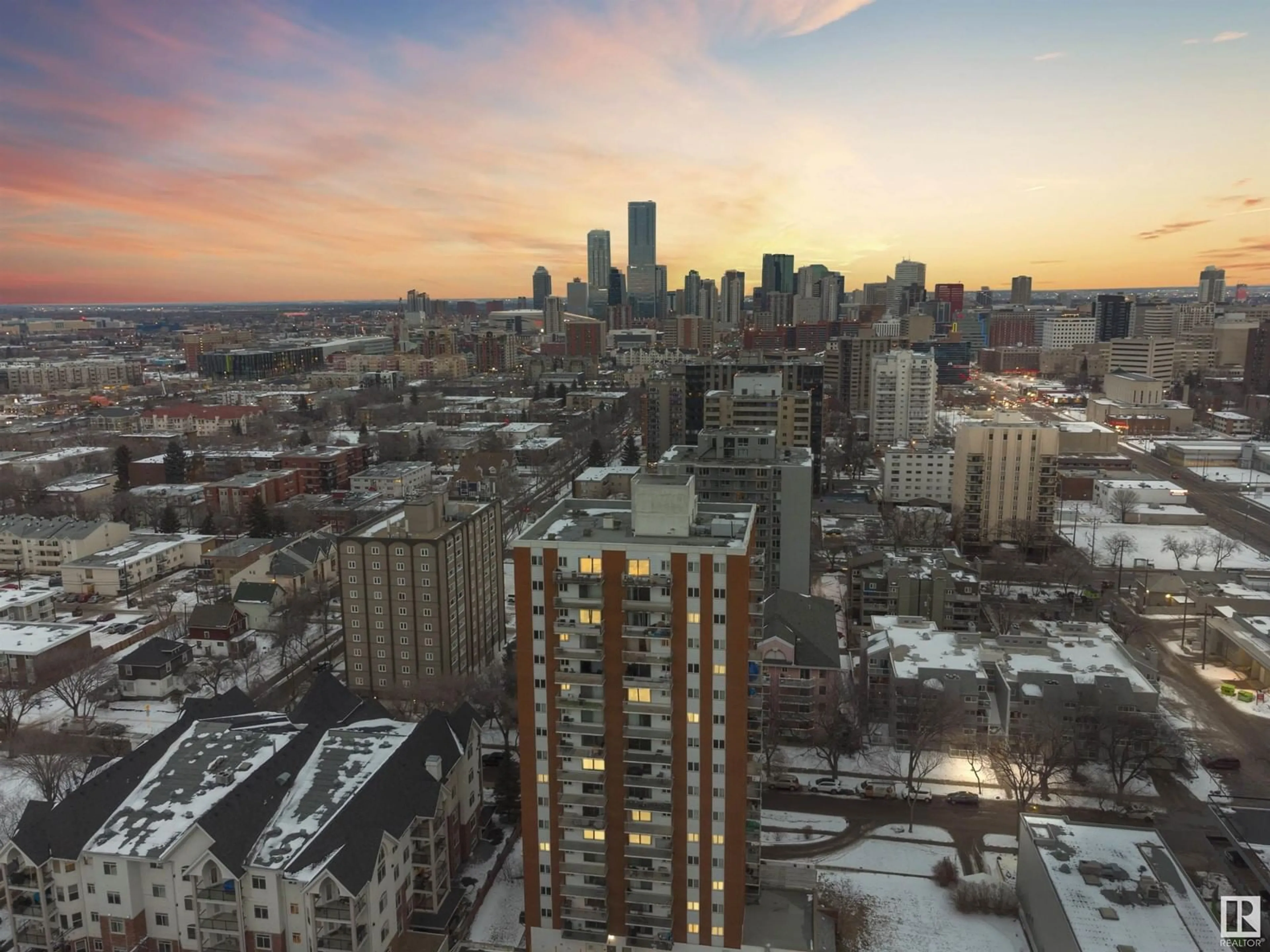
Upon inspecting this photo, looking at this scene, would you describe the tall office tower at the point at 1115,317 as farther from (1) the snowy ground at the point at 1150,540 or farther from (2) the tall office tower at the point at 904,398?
(1) the snowy ground at the point at 1150,540

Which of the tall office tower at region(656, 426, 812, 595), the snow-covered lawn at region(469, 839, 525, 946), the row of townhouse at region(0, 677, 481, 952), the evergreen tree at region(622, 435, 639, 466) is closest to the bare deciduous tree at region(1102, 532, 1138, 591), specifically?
the tall office tower at region(656, 426, 812, 595)

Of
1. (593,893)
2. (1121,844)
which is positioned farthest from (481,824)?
(1121,844)

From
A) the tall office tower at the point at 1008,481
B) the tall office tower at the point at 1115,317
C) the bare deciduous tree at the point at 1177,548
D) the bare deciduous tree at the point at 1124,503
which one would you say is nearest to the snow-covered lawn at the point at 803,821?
the tall office tower at the point at 1008,481

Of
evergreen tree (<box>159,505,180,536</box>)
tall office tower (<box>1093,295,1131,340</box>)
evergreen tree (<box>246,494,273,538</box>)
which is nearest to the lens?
evergreen tree (<box>246,494,273,538</box>)

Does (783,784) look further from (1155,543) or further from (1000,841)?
(1155,543)

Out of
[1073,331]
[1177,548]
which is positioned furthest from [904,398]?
[1073,331]

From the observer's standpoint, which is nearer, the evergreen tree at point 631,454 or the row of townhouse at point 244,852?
the row of townhouse at point 244,852

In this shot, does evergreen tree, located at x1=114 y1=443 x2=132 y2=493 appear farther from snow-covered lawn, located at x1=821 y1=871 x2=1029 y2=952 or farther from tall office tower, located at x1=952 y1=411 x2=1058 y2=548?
snow-covered lawn, located at x1=821 y1=871 x2=1029 y2=952
